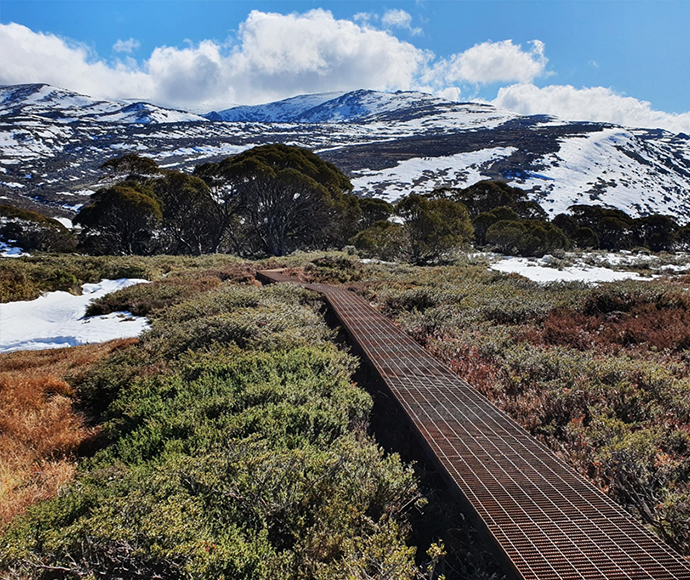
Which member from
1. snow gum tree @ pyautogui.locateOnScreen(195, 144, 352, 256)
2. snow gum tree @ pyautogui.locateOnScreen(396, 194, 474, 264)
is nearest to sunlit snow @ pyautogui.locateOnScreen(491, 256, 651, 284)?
snow gum tree @ pyautogui.locateOnScreen(396, 194, 474, 264)

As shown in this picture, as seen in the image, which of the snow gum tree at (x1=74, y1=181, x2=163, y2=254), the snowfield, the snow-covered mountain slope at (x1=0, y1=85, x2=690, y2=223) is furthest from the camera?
the snow-covered mountain slope at (x1=0, y1=85, x2=690, y2=223)

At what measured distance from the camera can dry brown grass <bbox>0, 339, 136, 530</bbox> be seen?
300cm

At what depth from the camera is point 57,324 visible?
29.7 feet

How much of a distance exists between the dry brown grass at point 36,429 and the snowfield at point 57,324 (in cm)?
158

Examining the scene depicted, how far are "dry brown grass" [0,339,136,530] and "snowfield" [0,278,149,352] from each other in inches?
62.1

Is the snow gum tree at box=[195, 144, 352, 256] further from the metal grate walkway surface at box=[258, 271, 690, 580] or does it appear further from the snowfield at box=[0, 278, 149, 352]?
the metal grate walkway surface at box=[258, 271, 690, 580]

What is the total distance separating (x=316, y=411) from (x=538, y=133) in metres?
129

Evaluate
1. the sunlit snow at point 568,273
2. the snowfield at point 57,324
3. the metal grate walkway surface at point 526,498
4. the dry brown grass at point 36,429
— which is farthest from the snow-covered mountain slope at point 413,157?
the metal grate walkway surface at point 526,498

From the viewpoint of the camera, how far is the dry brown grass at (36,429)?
3.00 m

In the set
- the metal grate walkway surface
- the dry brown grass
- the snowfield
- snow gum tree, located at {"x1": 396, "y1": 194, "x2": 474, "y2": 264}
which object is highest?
snow gum tree, located at {"x1": 396, "y1": 194, "x2": 474, "y2": 264}

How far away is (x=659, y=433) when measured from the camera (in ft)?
10.8

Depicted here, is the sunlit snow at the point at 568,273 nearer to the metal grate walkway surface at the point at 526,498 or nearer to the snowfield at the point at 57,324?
the metal grate walkway surface at the point at 526,498

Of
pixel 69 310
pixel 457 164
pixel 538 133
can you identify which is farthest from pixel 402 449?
pixel 538 133

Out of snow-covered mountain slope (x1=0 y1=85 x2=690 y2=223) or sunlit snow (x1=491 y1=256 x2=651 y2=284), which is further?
snow-covered mountain slope (x1=0 y1=85 x2=690 y2=223)
